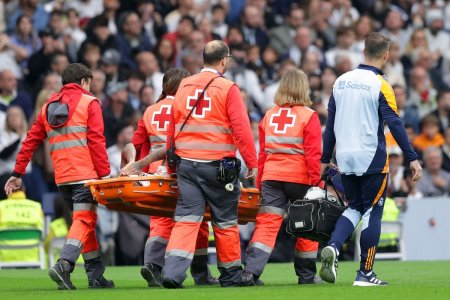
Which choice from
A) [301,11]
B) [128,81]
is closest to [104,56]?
[128,81]

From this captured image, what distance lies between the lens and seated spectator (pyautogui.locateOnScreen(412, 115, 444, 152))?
2478 cm

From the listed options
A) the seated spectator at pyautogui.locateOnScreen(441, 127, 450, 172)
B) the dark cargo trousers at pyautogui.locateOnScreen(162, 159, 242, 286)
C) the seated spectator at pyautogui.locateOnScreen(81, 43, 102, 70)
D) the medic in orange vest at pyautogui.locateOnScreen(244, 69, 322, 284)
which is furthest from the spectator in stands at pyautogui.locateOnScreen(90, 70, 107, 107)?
the dark cargo trousers at pyautogui.locateOnScreen(162, 159, 242, 286)

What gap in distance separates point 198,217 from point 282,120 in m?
1.58

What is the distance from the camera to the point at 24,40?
2378cm

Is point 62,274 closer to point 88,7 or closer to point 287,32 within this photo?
point 88,7

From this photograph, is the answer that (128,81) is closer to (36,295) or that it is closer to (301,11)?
(301,11)

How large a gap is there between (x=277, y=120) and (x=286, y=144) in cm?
28

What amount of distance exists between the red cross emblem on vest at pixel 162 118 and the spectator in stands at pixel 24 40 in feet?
29.0

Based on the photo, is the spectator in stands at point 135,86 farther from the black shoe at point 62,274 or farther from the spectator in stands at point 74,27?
the black shoe at point 62,274

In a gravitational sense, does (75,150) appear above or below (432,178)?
above

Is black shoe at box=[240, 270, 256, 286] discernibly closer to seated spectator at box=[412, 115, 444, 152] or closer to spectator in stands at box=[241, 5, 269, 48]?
seated spectator at box=[412, 115, 444, 152]

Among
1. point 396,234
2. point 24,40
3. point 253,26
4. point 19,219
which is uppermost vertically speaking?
point 253,26

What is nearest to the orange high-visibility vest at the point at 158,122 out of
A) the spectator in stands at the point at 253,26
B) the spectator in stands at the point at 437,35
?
the spectator in stands at the point at 253,26

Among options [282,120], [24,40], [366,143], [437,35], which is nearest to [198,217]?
[282,120]
